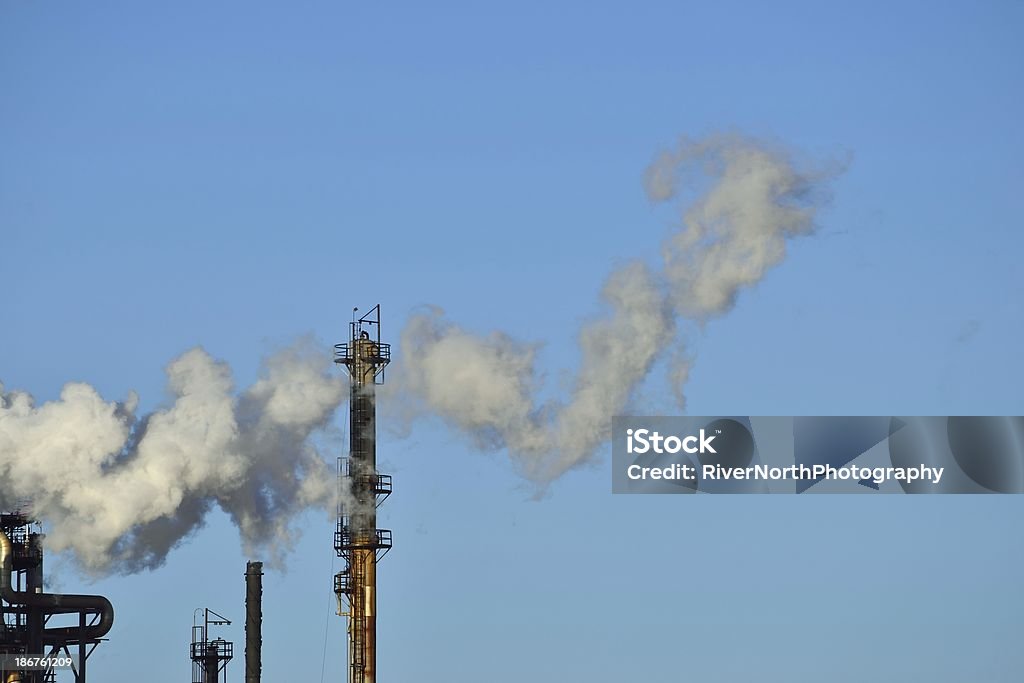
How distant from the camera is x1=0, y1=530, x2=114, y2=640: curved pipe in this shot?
104 meters

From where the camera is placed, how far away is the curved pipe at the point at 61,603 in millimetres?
104062

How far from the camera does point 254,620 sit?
103000 millimetres

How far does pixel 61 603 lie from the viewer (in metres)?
106

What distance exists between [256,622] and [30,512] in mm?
11340

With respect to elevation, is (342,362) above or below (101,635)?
above

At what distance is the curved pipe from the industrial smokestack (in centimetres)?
795

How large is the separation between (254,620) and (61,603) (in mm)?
9644

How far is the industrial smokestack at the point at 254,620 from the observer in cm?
10244

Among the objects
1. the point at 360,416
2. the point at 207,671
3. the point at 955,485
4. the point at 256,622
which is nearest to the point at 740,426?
the point at 955,485

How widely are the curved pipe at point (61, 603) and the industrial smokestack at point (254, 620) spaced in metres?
7.95

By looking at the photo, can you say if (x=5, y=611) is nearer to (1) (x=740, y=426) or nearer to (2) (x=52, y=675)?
(2) (x=52, y=675)

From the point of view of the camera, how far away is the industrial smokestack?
102m

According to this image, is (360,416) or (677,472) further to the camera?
(360,416)

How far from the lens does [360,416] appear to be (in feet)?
330
